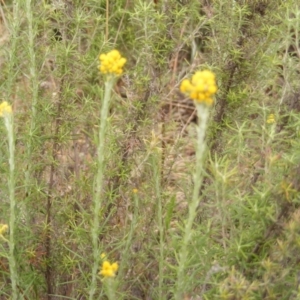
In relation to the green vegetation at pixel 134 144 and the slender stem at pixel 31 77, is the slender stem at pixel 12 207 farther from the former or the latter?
the slender stem at pixel 31 77

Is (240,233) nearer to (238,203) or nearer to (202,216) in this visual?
(238,203)

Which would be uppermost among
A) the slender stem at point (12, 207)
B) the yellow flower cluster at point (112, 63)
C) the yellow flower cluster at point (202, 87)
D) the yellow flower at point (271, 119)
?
the yellow flower cluster at point (202, 87)

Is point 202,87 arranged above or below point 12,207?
above

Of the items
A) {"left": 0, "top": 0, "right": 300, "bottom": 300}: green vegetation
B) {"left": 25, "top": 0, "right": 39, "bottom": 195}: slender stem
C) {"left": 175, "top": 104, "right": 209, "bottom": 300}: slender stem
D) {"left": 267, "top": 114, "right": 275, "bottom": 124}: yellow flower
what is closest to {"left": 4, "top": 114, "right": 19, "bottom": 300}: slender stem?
{"left": 0, "top": 0, "right": 300, "bottom": 300}: green vegetation

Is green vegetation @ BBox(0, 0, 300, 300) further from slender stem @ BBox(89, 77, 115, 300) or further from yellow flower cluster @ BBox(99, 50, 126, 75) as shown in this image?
yellow flower cluster @ BBox(99, 50, 126, 75)

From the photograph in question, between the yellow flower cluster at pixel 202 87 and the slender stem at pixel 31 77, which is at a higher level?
the yellow flower cluster at pixel 202 87

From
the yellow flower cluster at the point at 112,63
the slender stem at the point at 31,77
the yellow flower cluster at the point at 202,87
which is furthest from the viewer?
the slender stem at the point at 31,77

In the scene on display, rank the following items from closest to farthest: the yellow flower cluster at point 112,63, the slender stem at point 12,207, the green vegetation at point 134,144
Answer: the yellow flower cluster at point 112,63 → the slender stem at point 12,207 → the green vegetation at point 134,144

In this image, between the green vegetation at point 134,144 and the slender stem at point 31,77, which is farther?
the slender stem at point 31,77

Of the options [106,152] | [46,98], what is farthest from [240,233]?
[46,98]

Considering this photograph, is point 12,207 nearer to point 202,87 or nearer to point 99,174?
point 99,174

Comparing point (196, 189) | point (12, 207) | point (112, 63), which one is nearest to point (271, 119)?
point (196, 189)

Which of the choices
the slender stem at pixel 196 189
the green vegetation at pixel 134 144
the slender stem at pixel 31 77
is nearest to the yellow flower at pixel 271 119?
the green vegetation at pixel 134 144

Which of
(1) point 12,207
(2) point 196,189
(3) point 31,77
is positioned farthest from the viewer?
(3) point 31,77
